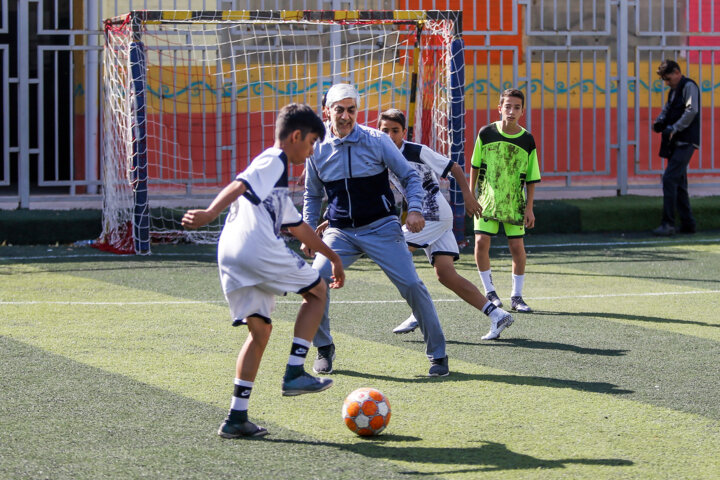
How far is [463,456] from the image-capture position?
190 inches

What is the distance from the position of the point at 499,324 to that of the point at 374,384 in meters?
1.55

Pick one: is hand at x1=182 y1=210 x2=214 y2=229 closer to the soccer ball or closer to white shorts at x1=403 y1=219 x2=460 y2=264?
the soccer ball

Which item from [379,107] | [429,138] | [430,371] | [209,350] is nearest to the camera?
[430,371]

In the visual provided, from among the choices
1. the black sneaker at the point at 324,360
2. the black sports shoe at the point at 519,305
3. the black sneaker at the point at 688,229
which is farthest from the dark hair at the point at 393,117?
the black sneaker at the point at 688,229

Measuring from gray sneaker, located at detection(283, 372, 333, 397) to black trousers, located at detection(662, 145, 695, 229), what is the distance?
30.8ft

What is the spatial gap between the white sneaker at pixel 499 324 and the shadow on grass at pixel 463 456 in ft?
8.11

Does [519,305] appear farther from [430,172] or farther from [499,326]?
[430,172]

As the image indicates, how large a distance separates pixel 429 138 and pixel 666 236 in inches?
129

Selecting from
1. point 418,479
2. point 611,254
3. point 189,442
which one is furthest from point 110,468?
point 611,254

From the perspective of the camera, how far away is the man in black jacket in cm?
1372

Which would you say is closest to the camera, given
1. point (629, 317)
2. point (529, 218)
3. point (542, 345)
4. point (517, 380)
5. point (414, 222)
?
point (414, 222)

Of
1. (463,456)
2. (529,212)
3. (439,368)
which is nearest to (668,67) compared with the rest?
(529,212)

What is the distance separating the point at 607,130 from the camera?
51.2 feet

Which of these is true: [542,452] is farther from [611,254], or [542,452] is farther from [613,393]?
[611,254]
